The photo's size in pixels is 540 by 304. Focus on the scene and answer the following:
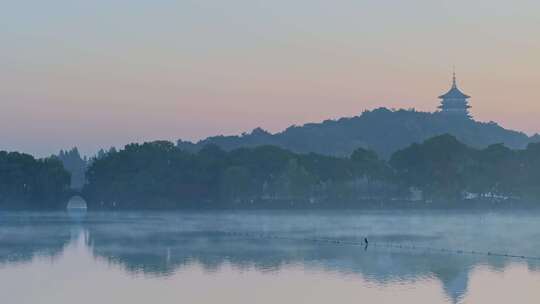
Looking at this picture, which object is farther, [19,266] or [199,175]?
[199,175]

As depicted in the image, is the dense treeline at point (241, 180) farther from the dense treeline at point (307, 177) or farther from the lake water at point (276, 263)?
the lake water at point (276, 263)

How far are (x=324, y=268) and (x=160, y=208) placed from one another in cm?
7160

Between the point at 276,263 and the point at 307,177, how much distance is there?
203 ft

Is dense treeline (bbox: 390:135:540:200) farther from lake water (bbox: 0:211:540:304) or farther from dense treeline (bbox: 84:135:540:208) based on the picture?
lake water (bbox: 0:211:540:304)

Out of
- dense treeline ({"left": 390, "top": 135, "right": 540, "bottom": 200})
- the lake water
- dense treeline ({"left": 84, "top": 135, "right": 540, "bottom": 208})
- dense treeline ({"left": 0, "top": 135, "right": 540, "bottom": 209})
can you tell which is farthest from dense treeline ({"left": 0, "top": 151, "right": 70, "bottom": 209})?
dense treeline ({"left": 390, "top": 135, "right": 540, "bottom": 200})

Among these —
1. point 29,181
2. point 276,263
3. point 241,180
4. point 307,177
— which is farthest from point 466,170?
point 276,263

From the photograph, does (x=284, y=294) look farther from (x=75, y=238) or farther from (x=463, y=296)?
(x=75, y=238)

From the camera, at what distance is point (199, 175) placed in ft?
363

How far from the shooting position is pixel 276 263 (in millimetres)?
44656

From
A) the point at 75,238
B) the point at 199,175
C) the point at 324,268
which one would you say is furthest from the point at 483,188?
the point at 324,268

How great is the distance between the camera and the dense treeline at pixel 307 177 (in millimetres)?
102125

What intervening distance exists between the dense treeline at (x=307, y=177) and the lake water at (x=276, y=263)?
28.3 metres

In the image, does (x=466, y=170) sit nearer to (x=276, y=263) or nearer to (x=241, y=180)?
(x=241, y=180)

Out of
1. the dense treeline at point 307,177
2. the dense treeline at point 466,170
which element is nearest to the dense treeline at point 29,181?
the dense treeline at point 307,177
